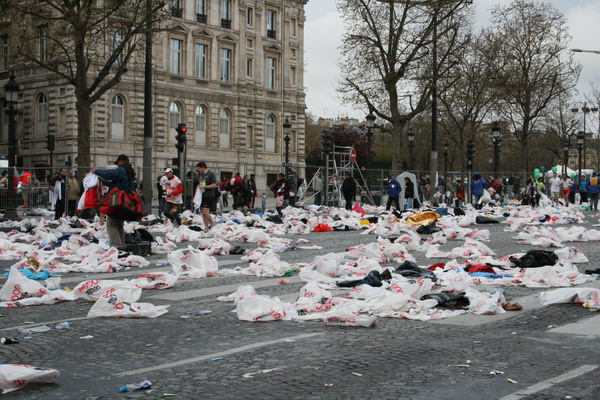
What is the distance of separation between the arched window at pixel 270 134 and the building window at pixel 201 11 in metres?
9.56

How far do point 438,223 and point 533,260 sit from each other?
34.5 feet

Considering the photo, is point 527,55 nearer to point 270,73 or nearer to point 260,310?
point 270,73

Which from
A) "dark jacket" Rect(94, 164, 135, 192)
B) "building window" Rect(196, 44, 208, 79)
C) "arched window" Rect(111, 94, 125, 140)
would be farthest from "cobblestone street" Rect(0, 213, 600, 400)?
"building window" Rect(196, 44, 208, 79)

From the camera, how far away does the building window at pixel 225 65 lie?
207 ft

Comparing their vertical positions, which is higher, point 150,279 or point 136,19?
point 136,19

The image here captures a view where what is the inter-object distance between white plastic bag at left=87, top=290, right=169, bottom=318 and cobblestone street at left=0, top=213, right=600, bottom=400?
15cm

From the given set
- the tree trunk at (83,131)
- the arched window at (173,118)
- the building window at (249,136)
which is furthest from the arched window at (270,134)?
the tree trunk at (83,131)

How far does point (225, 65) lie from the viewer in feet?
208

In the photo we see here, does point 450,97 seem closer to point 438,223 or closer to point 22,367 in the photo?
point 438,223

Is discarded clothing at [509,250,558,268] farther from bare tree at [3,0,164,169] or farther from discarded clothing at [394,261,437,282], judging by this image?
bare tree at [3,0,164,169]

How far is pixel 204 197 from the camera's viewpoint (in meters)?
21.0

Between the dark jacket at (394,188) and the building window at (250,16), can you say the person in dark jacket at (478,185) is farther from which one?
the building window at (250,16)

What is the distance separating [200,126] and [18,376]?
2224 inches

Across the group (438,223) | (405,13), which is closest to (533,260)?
(438,223)
